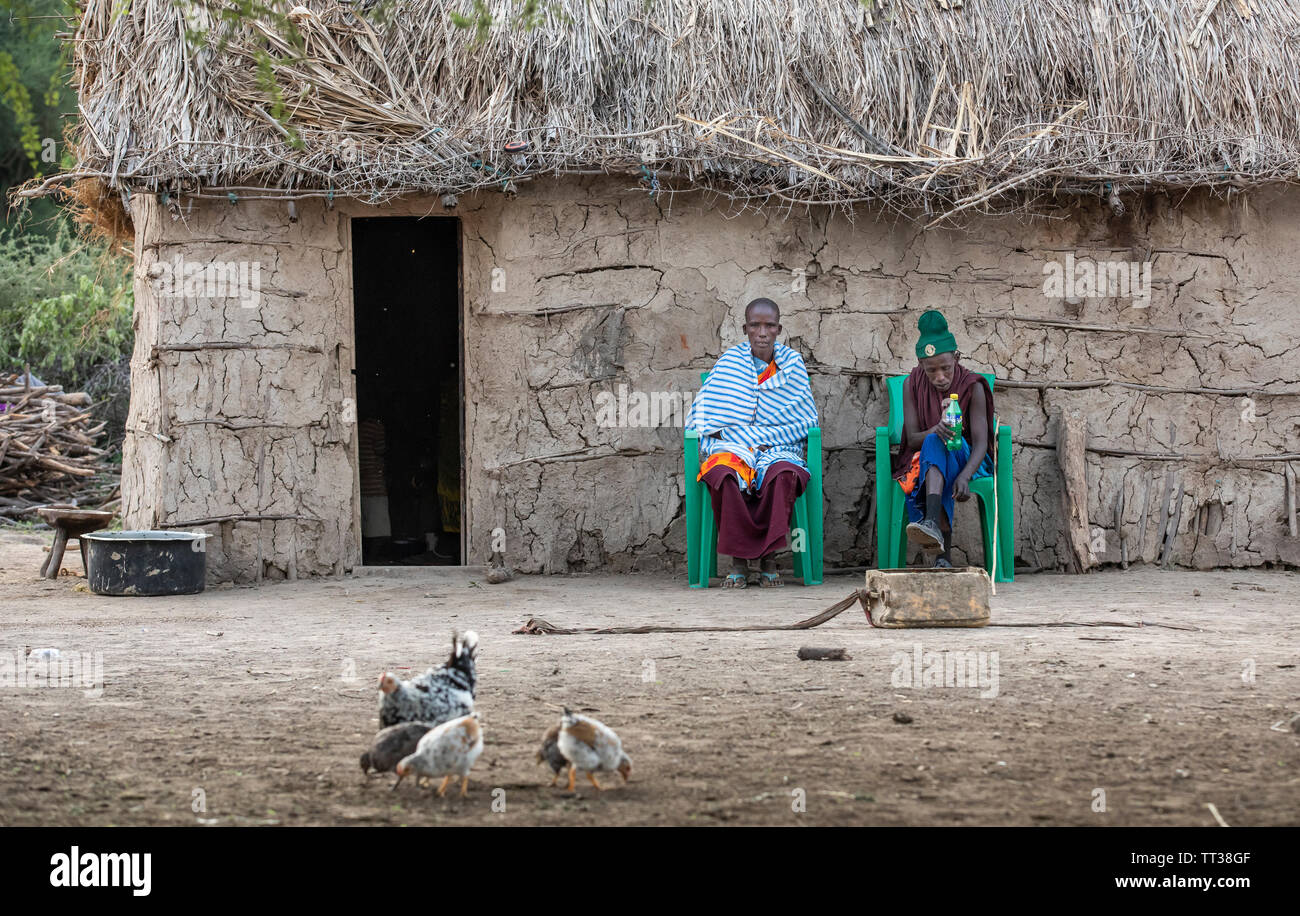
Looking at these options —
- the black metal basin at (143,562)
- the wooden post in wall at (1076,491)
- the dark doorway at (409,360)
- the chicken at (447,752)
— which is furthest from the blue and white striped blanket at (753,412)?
the chicken at (447,752)

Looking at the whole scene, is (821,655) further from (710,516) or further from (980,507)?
(980,507)

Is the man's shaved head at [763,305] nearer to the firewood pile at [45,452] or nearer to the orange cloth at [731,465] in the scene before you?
the orange cloth at [731,465]

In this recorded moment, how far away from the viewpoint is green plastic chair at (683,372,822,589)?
283 inches

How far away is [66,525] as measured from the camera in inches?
308

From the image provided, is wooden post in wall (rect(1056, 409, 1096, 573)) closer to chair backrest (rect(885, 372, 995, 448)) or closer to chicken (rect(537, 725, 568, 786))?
chair backrest (rect(885, 372, 995, 448))

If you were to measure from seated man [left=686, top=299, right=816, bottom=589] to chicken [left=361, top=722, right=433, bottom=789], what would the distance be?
4.07 metres

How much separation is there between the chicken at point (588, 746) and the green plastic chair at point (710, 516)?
4206 mm

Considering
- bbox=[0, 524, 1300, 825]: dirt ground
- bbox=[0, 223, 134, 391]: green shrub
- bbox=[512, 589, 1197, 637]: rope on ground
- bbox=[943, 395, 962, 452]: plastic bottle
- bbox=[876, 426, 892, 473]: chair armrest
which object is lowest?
bbox=[0, 524, 1300, 825]: dirt ground

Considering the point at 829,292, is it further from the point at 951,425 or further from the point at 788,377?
the point at 951,425

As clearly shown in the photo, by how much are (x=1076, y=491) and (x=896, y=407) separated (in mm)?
1153

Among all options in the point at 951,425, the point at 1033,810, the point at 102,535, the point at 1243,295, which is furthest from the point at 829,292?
the point at 1033,810

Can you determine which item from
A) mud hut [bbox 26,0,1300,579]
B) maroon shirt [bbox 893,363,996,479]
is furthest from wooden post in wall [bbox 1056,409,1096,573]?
maroon shirt [bbox 893,363,996,479]

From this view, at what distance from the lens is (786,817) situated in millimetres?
2814

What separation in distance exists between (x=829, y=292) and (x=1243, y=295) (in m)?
2.39
